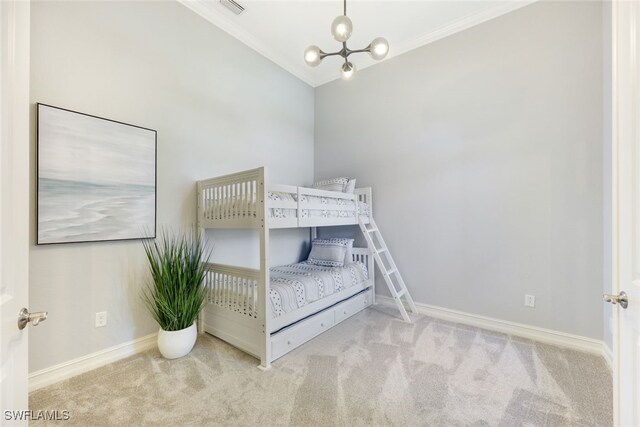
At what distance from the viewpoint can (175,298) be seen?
2.13m

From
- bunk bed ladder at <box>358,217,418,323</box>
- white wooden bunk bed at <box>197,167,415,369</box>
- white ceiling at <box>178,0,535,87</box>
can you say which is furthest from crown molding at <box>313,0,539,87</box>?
bunk bed ladder at <box>358,217,418,323</box>

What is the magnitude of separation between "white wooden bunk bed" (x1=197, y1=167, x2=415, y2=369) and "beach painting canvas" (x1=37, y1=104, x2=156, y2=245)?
1.73 feet

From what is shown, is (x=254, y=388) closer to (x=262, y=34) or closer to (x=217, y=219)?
(x=217, y=219)

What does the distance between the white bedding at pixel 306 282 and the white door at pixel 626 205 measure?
1866mm

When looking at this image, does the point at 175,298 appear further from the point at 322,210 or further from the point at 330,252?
the point at 330,252

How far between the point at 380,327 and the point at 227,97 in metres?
2.91

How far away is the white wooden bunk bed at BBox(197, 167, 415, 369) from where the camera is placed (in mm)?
2113

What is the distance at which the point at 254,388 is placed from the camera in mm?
1795

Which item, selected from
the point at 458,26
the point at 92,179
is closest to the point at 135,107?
the point at 92,179

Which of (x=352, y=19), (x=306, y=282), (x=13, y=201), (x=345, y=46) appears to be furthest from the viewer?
(x=352, y=19)

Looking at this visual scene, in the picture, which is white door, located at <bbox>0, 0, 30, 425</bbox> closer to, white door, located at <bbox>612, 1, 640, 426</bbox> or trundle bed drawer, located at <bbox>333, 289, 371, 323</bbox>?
white door, located at <bbox>612, 1, 640, 426</bbox>

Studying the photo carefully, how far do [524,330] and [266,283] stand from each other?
8.00 feet

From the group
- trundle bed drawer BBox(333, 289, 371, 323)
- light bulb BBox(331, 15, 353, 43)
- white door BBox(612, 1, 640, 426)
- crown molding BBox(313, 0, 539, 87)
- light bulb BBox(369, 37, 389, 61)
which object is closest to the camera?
white door BBox(612, 1, 640, 426)

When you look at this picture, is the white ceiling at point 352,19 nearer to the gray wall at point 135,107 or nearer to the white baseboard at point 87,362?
the gray wall at point 135,107
